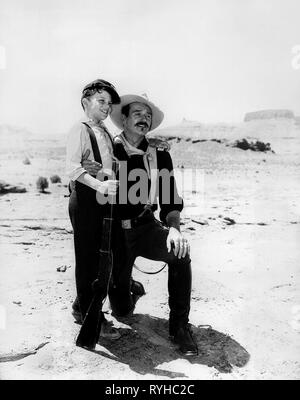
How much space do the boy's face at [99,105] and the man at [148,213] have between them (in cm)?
18

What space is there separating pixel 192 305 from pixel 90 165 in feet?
5.97

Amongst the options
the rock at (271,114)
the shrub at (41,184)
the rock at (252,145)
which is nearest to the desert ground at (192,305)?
the shrub at (41,184)

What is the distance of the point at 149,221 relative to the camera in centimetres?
362

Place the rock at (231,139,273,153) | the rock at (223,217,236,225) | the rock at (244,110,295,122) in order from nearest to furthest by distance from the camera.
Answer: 1. the rock at (223,217,236,225)
2. the rock at (231,139,273,153)
3. the rock at (244,110,295,122)

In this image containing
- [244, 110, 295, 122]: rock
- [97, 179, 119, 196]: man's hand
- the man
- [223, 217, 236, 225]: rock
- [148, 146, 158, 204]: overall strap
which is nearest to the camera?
[97, 179, 119, 196]: man's hand

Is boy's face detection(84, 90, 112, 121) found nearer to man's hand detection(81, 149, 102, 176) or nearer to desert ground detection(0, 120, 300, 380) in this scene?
man's hand detection(81, 149, 102, 176)

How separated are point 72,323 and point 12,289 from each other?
1111mm

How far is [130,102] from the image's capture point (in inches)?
142

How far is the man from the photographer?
3482mm

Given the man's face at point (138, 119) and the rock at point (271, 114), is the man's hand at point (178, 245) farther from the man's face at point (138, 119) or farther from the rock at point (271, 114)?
the rock at point (271, 114)

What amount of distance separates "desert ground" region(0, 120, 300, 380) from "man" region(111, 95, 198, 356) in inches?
12.8

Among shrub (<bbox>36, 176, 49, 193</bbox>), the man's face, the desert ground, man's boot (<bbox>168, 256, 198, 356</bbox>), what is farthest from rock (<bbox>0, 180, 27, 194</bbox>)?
man's boot (<bbox>168, 256, 198, 356</bbox>)

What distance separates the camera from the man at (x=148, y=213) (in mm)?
3482

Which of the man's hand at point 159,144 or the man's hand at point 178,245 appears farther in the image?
the man's hand at point 159,144
